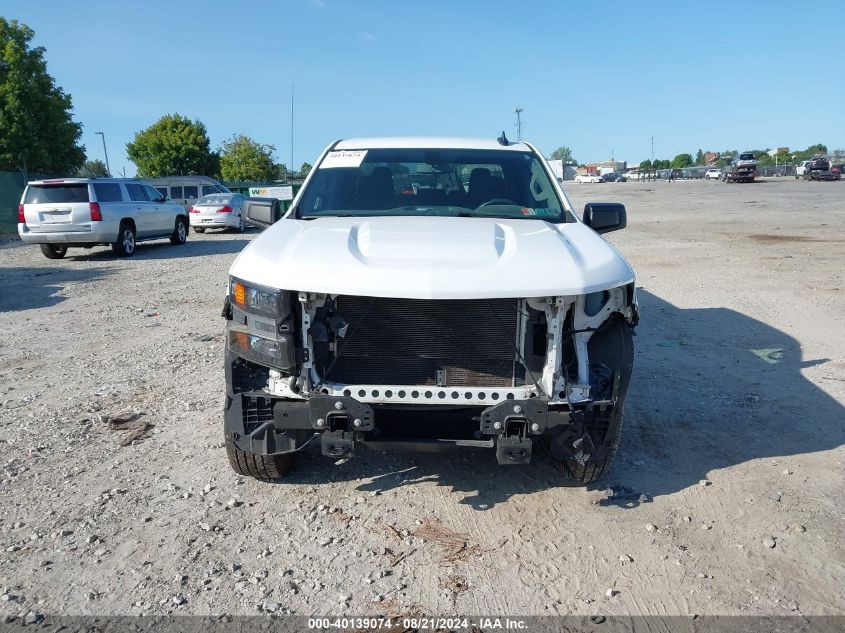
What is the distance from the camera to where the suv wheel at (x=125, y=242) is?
15.8 metres

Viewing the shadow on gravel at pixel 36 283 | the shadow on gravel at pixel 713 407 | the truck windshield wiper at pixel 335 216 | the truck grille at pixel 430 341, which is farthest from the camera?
the shadow on gravel at pixel 36 283

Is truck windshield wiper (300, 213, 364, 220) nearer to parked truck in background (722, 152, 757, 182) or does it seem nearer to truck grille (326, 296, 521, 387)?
truck grille (326, 296, 521, 387)

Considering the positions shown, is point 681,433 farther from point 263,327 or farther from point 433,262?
point 263,327

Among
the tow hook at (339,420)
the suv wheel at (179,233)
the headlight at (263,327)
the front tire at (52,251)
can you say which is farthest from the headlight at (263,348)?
the suv wheel at (179,233)

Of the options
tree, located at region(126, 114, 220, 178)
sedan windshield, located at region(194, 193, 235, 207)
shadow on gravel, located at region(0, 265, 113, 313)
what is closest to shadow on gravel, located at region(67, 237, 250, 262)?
shadow on gravel, located at region(0, 265, 113, 313)

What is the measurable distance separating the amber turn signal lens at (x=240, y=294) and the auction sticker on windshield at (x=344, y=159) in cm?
177

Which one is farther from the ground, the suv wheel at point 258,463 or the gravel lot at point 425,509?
the suv wheel at point 258,463

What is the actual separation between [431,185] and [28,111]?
33769mm

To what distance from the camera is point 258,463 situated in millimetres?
3871

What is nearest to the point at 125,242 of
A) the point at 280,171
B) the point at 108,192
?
the point at 108,192

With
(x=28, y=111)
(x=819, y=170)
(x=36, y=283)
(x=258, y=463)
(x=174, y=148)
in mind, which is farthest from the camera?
(x=819, y=170)

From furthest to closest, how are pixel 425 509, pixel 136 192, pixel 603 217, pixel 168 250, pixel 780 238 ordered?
pixel 168 250 < pixel 136 192 < pixel 780 238 < pixel 603 217 < pixel 425 509

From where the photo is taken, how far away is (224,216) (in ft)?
73.3

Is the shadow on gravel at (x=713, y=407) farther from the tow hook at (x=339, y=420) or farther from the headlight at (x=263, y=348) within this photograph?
the headlight at (x=263, y=348)
